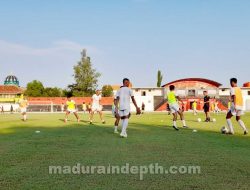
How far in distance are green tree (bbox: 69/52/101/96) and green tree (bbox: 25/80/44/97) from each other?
30.7 ft

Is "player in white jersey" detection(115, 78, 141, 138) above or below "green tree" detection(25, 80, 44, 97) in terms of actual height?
below

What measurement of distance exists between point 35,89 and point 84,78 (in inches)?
574

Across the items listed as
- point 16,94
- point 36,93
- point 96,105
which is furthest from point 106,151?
point 16,94

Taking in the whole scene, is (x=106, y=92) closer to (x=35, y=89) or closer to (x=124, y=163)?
(x=35, y=89)

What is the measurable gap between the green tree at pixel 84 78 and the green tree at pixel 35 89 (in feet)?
30.7

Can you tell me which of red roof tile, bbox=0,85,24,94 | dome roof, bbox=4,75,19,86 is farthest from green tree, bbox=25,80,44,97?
dome roof, bbox=4,75,19,86

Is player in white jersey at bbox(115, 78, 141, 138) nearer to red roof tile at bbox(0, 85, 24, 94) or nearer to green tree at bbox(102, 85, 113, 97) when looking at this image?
green tree at bbox(102, 85, 113, 97)

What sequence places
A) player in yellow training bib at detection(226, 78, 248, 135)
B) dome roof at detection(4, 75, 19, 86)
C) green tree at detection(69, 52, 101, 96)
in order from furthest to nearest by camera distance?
dome roof at detection(4, 75, 19, 86) < green tree at detection(69, 52, 101, 96) < player in yellow training bib at detection(226, 78, 248, 135)

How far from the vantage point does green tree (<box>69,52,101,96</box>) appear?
3661 inches

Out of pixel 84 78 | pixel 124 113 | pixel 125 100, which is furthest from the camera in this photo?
pixel 84 78

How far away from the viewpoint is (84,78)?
307 ft

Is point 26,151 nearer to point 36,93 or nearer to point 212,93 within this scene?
point 212,93

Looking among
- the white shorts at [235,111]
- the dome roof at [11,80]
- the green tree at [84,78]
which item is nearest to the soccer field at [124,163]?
the white shorts at [235,111]

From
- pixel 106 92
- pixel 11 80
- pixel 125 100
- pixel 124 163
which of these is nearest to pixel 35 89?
pixel 106 92
